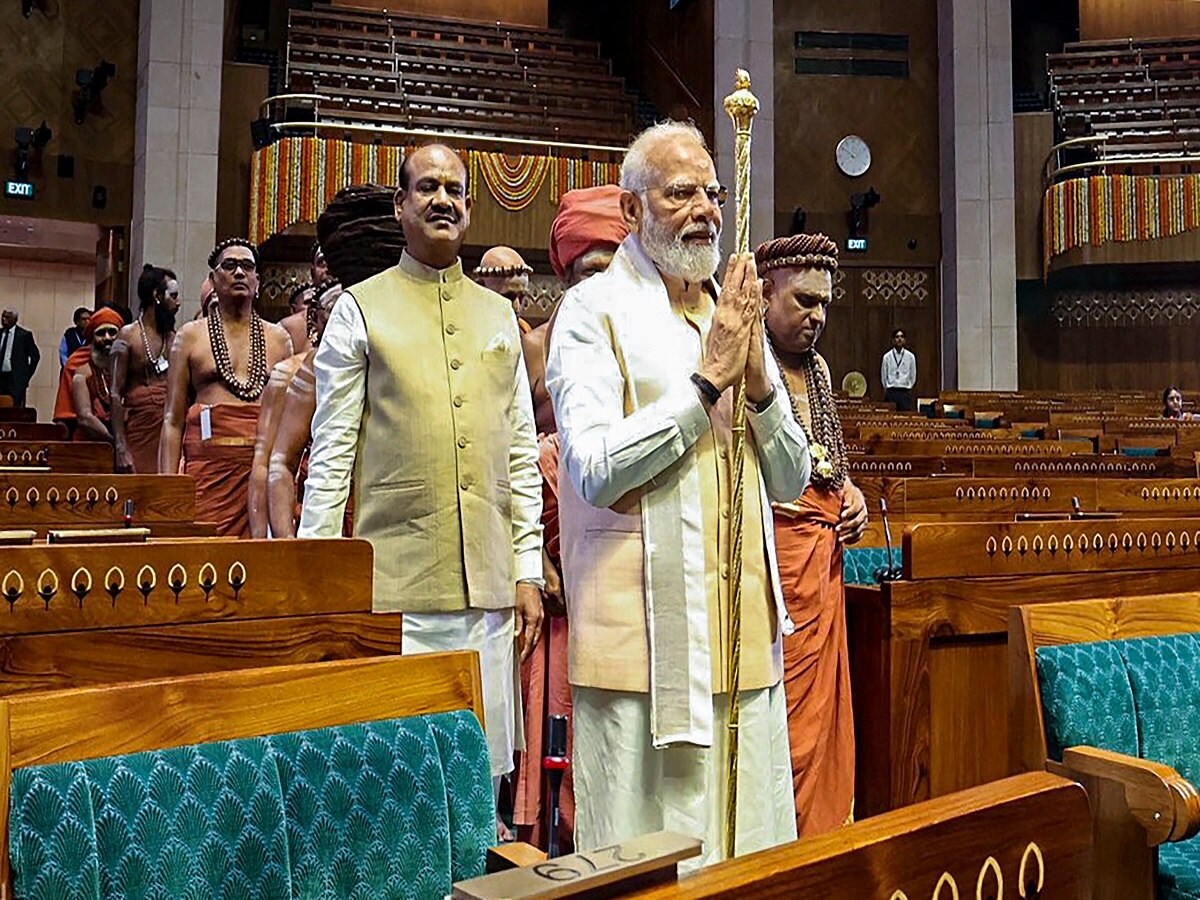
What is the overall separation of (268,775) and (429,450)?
100 cm

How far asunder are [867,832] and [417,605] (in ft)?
4.52

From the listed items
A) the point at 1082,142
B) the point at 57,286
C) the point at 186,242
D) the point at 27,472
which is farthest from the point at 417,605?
the point at 57,286

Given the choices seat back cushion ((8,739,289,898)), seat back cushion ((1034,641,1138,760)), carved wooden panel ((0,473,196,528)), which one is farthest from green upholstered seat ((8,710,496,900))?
carved wooden panel ((0,473,196,528))

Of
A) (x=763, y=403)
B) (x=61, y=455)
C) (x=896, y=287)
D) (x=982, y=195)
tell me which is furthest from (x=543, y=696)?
(x=896, y=287)

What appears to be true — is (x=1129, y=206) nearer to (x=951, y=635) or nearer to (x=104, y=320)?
(x=104, y=320)

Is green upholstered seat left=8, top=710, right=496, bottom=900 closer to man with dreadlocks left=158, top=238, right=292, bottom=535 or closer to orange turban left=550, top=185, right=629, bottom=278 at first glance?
orange turban left=550, top=185, right=629, bottom=278

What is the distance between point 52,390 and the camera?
46.8ft

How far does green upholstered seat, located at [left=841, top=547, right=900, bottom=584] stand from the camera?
10.5 feet

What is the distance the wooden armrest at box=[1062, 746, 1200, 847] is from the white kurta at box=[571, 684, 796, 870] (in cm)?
48

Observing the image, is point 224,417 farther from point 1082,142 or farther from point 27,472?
point 1082,142

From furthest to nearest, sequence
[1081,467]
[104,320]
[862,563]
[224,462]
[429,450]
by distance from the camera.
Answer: [104,320]
[1081,467]
[224,462]
[862,563]
[429,450]

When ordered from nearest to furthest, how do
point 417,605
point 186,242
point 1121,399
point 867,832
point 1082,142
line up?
point 867,832 < point 417,605 < point 186,242 < point 1121,399 < point 1082,142

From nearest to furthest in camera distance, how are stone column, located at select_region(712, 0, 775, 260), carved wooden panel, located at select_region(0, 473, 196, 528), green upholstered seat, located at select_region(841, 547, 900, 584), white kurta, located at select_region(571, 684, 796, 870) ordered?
white kurta, located at select_region(571, 684, 796, 870)
carved wooden panel, located at select_region(0, 473, 196, 528)
green upholstered seat, located at select_region(841, 547, 900, 584)
stone column, located at select_region(712, 0, 775, 260)

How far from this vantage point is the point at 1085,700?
6.26ft
